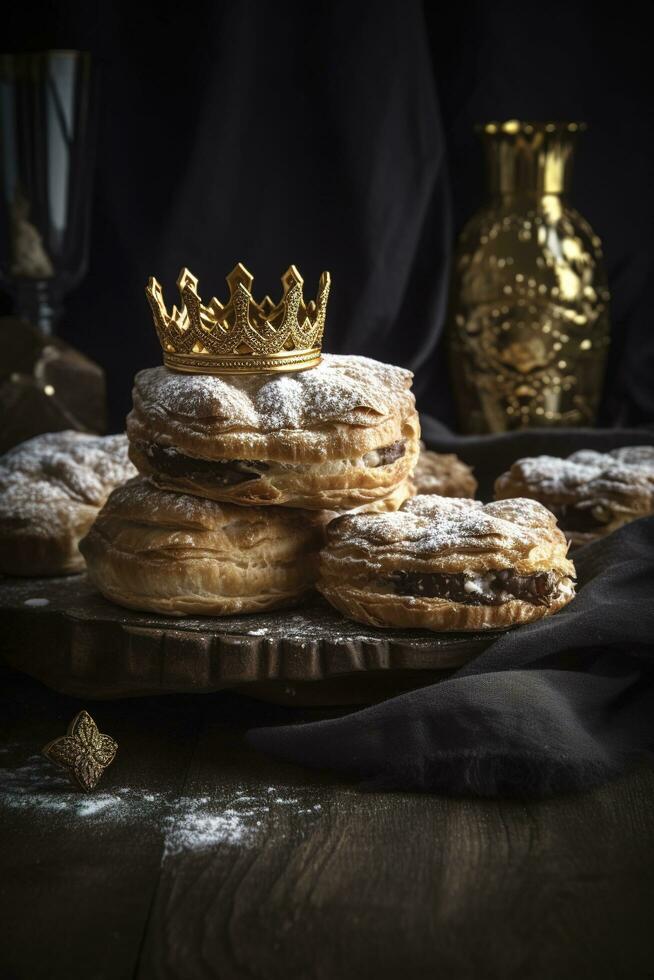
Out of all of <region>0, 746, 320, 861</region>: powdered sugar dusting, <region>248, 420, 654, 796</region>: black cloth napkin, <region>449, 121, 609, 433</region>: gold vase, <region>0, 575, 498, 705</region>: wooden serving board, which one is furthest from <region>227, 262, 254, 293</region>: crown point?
<region>449, 121, 609, 433</region>: gold vase

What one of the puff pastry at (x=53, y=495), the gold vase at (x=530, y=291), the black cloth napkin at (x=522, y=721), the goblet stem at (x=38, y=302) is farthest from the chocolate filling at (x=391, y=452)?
the goblet stem at (x=38, y=302)

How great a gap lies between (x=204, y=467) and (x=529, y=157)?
1.90 m

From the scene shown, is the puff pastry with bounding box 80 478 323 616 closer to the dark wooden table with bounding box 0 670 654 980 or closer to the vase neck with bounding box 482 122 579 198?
the dark wooden table with bounding box 0 670 654 980

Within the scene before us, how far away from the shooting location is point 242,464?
6.37 ft

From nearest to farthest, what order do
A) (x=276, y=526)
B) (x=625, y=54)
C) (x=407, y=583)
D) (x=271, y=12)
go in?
(x=407, y=583) → (x=276, y=526) → (x=271, y=12) → (x=625, y=54)

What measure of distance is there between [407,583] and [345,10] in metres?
2.11

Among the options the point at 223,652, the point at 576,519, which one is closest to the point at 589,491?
the point at 576,519

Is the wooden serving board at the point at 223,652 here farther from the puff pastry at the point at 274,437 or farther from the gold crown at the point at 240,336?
the gold crown at the point at 240,336

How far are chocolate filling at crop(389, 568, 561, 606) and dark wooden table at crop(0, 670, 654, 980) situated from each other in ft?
1.01

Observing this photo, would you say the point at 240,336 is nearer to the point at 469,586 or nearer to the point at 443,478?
the point at 469,586

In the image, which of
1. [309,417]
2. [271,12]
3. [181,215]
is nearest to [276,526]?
[309,417]

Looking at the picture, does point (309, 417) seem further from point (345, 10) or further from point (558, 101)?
point (558, 101)

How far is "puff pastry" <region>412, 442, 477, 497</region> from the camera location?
2668 millimetres

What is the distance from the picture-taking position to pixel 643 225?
12.5ft
